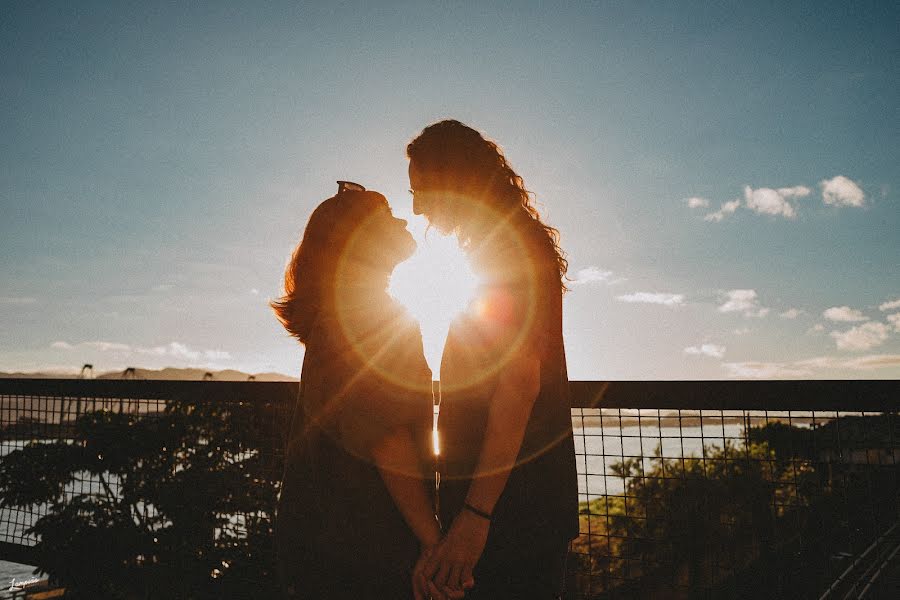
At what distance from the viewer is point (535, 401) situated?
1.60m

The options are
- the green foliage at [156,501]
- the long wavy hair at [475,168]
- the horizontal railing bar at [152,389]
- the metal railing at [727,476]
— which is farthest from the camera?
the green foliage at [156,501]

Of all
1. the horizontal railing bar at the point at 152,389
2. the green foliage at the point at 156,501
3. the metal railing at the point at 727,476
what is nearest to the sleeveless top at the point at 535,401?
the metal railing at the point at 727,476

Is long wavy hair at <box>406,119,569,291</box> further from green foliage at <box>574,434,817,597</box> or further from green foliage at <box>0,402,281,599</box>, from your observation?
green foliage at <box>0,402,281,599</box>

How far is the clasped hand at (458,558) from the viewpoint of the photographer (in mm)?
1457

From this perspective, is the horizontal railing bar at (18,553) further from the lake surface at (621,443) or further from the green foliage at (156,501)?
the lake surface at (621,443)

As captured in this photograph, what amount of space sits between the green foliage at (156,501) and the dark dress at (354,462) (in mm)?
1730

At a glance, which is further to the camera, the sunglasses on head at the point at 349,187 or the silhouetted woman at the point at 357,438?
the sunglasses on head at the point at 349,187

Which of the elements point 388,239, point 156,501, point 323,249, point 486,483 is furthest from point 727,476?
point 156,501

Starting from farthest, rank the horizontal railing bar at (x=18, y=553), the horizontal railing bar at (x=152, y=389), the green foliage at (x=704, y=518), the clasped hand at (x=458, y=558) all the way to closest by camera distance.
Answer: the horizontal railing bar at (x=18, y=553), the horizontal railing bar at (x=152, y=389), the green foliage at (x=704, y=518), the clasped hand at (x=458, y=558)

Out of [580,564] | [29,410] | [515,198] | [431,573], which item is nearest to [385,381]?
[431,573]

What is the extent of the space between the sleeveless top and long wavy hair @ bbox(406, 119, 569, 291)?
10 cm

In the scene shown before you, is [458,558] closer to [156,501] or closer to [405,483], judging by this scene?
[405,483]

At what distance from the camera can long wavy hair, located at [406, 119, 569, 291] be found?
1679 mm

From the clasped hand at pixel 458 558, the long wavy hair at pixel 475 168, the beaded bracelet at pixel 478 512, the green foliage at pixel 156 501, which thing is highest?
the long wavy hair at pixel 475 168
